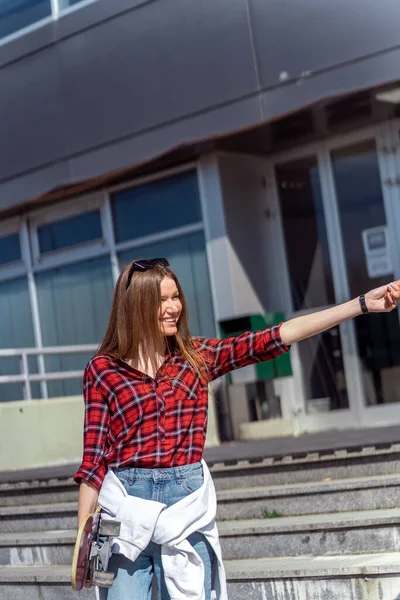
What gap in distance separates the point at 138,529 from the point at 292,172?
29.8ft

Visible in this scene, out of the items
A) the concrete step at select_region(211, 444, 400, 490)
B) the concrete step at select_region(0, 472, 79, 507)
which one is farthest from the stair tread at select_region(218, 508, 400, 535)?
the concrete step at select_region(0, 472, 79, 507)

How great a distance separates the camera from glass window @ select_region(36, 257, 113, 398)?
44.8 feet

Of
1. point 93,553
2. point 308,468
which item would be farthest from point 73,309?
point 93,553

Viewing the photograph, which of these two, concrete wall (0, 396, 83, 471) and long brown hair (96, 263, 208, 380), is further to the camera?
concrete wall (0, 396, 83, 471)

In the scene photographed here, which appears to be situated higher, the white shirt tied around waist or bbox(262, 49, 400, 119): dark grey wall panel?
bbox(262, 49, 400, 119): dark grey wall panel

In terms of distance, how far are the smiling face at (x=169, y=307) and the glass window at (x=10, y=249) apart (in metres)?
10.9

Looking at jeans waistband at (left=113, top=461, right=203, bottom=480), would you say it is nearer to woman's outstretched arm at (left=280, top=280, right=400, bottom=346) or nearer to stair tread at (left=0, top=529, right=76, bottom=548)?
woman's outstretched arm at (left=280, top=280, right=400, bottom=346)

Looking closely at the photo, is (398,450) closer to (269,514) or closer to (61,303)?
(269,514)

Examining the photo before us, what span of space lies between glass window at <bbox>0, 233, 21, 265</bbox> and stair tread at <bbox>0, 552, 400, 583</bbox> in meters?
8.00

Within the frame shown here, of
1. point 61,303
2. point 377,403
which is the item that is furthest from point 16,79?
point 377,403

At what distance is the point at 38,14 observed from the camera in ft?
44.7

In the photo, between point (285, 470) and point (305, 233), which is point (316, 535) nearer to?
point (285, 470)

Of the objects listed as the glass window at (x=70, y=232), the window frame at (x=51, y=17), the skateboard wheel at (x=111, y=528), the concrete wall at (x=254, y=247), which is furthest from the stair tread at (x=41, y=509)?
the window frame at (x=51, y=17)

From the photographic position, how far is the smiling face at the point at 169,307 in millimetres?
3986
